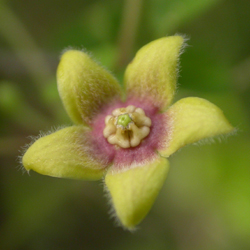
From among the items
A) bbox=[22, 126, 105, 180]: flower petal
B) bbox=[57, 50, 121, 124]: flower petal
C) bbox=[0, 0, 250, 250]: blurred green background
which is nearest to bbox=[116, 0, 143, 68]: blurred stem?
bbox=[0, 0, 250, 250]: blurred green background

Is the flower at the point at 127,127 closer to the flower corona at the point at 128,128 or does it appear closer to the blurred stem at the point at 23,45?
the flower corona at the point at 128,128

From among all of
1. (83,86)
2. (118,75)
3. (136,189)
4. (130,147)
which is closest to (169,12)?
(118,75)

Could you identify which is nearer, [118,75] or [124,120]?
[124,120]

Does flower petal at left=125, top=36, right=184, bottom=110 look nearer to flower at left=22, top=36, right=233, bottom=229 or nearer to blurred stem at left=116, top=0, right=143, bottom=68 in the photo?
flower at left=22, top=36, right=233, bottom=229

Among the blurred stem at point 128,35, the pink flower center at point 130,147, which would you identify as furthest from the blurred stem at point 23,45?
the pink flower center at point 130,147

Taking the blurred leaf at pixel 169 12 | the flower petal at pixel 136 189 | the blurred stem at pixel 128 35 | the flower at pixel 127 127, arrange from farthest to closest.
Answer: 1. the blurred stem at pixel 128 35
2. the blurred leaf at pixel 169 12
3. the flower at pixel 127 127
4. the flower petal at pixel 136 189

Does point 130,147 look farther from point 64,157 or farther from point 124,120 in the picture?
point 64,157

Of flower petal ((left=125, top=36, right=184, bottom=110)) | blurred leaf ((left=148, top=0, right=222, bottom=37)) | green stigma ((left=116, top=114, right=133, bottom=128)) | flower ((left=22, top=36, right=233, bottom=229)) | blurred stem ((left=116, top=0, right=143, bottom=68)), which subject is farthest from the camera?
blurred stem ((left=116, top=0, right=143, bottom=68))
